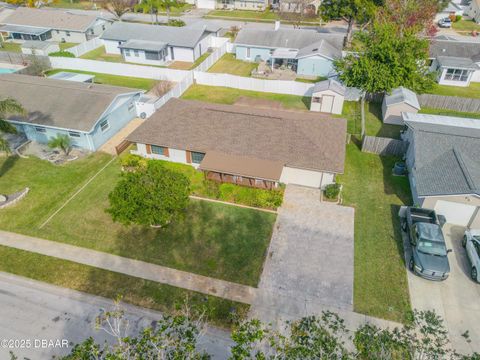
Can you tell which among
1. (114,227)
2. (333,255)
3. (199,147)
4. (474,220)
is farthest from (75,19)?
(474,220)

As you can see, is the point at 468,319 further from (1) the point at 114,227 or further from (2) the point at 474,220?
(1) the point at 114,227

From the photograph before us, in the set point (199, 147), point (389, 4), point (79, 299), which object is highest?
point (389, 4)

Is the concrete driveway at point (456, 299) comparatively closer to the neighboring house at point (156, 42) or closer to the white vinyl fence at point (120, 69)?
the white vinyl fence at point (120, 69)

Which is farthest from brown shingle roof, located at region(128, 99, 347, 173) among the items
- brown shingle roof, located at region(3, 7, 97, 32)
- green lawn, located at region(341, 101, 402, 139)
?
brown shingle roof, located at region(3, 7, 97, 32)

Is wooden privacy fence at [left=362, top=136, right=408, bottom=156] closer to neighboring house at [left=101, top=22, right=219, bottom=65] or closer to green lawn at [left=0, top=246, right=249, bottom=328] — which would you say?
green lawn at [left=0, top=246, right=249, bottom=328]

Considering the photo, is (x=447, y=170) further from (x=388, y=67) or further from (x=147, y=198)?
(x=147, y=198)
